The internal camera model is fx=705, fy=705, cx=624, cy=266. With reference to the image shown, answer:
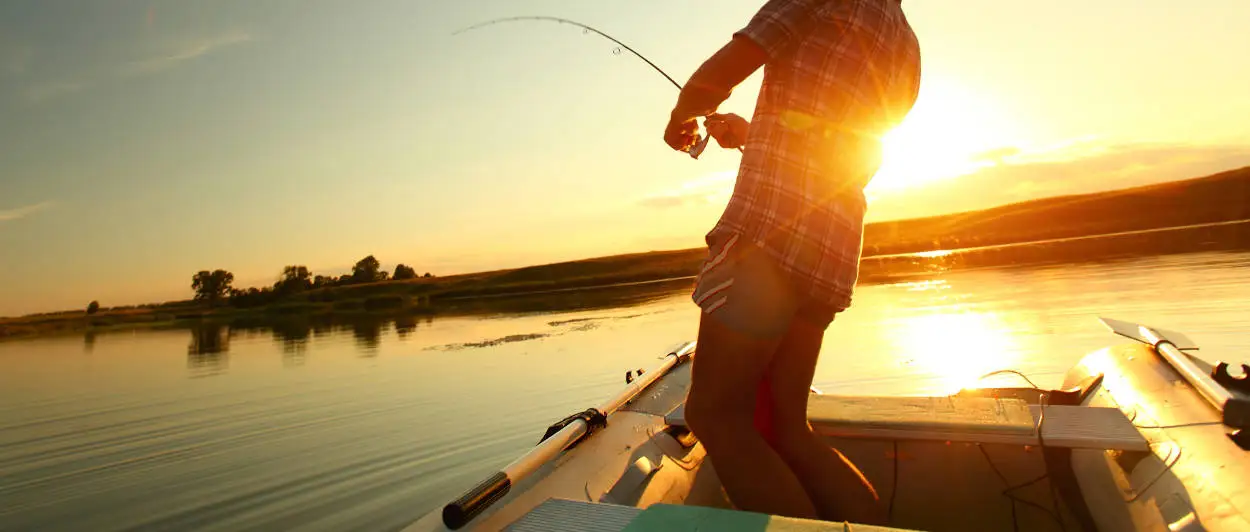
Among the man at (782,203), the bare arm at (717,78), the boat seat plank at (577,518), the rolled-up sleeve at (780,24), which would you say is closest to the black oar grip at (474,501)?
the boat seat plank at (577,518)

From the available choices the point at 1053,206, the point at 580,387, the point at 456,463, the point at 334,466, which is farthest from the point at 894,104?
the point at 1053,206

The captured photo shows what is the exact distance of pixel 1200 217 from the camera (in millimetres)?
49156

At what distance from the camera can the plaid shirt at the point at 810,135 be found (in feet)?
5.35

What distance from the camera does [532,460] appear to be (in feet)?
7.84

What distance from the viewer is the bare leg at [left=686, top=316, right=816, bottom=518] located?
1677 mm

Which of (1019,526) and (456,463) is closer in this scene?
(1019,526)

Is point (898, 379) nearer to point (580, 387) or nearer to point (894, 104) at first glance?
point (580, 387)

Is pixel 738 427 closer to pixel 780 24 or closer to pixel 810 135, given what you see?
pixel 810 135

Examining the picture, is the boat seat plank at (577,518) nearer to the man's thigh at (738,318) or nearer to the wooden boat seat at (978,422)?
the man's thigh at (738,318)

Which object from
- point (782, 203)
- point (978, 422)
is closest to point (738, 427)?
point (782, 203)

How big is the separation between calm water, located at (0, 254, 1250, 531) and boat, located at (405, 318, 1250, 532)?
2.97m

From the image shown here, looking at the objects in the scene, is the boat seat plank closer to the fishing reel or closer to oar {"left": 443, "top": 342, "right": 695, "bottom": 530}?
oar {"left": 443, "top": 342, "right": 695, "bottom": 530}

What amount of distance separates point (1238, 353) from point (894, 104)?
809 centimetres

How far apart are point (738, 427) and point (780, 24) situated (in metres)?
0.95
